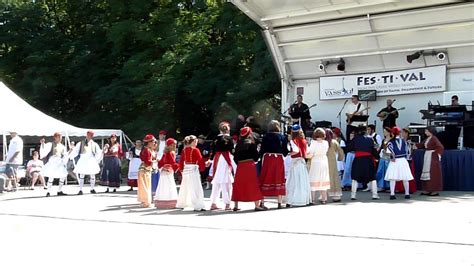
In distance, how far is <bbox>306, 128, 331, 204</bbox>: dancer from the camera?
12.8m

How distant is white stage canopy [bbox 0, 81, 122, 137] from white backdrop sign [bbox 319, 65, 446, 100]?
929 centimetres

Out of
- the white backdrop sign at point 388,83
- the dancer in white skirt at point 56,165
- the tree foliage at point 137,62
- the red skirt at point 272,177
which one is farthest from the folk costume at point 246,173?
the tree foliage at point 137,62

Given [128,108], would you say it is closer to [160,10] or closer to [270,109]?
[160,10]

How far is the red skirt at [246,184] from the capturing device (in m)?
11.6

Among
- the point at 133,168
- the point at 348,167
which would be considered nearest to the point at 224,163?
the point at 348,167

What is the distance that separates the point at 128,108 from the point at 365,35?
1677cm

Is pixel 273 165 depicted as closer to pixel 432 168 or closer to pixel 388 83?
pixel 432 168

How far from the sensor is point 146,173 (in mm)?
13375

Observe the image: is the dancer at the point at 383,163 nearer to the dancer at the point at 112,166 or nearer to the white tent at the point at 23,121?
the dancer at the point at 112,166

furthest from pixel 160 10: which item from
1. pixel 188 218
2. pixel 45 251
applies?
pixel 45 251

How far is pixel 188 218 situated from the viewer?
10.9m

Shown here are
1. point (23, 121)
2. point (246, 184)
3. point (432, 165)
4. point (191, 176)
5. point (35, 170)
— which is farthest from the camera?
point (23, 121)

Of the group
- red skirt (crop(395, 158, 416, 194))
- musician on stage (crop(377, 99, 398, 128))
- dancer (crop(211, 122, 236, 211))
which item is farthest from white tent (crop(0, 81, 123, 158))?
red skirt (crop(395, 158, 416, 194))

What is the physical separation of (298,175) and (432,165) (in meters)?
4.00
